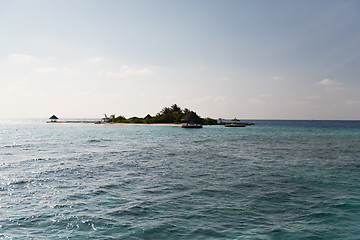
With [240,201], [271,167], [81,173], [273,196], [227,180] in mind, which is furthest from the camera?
[271,167]

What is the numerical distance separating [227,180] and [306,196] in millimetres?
3790

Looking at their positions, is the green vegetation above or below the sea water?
above

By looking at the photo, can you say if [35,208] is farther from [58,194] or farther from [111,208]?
[111,208]

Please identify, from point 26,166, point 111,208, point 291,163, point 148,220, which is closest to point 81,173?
point 26,166

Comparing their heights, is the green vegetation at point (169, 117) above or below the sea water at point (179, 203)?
above

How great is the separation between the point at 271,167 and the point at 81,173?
12.6 m

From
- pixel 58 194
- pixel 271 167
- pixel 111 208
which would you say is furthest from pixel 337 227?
pixel 58 194

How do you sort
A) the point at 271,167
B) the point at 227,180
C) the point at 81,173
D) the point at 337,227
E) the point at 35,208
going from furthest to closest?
the point at 271,167
the point at 81,173
the point at 227,180
the point at 35,208
the point at 337,227

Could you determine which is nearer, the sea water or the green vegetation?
the sea water

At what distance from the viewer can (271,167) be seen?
16.1 meters

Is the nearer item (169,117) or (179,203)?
(179,203)

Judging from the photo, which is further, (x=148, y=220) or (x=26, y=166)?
(x=26, y=166)

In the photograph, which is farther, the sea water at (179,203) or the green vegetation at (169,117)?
the green vegetation at (169,117)

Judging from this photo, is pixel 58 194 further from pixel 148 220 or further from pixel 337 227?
pixel 337 227
